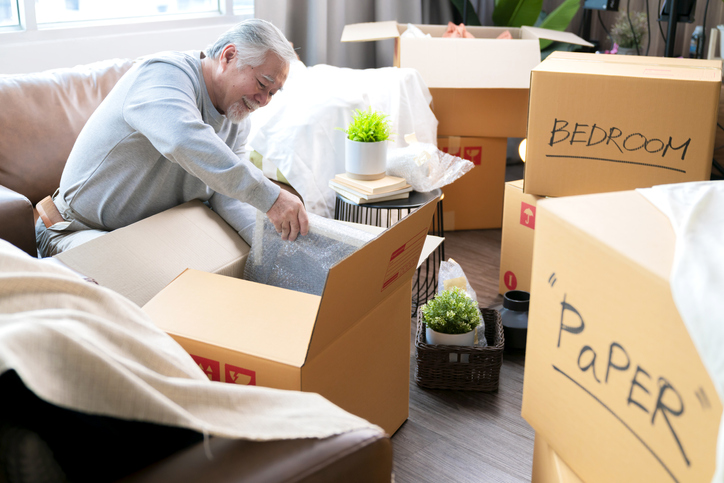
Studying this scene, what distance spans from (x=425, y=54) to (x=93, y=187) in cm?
149

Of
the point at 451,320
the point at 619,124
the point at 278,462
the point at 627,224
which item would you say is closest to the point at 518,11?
the point at 619,124

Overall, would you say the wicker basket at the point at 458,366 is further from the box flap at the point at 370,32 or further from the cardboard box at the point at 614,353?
the box flap at the point at 370,32

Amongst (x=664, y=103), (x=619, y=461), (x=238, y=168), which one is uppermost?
(x=664, y=103)

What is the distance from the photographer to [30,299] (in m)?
0.68

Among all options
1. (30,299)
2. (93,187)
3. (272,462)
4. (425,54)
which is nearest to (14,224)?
(93,187)

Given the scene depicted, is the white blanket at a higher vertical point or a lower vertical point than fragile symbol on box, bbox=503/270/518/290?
higher

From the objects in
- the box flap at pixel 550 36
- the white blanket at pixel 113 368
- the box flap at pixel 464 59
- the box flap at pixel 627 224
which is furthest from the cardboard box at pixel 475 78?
the white blanket at pixel 113 368

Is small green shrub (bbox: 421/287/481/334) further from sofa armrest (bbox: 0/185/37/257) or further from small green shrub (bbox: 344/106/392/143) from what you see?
sofa armrest (bbox: 0/185/37/257)

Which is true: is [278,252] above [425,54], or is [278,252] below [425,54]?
below

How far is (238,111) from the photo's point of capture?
1649 millimetres

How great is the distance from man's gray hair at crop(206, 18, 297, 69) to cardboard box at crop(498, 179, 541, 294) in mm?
948

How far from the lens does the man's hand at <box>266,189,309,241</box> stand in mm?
1396

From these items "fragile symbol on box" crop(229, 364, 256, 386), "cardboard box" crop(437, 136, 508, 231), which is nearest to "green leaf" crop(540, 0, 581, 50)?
"cardboard box" crop(437, 136, 508, 231)

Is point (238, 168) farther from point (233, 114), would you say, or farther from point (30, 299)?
point (30, 299)
